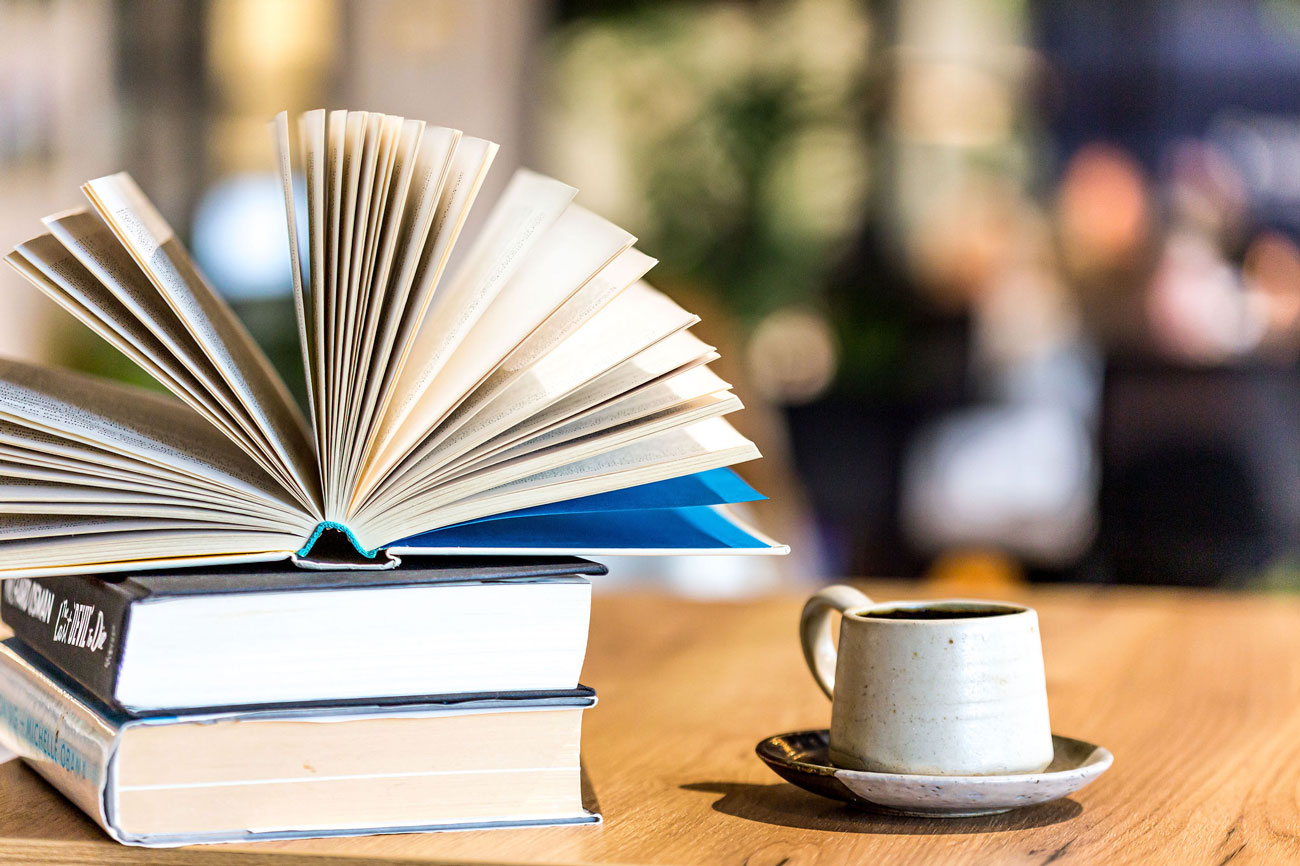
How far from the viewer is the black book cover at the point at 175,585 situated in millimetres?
435

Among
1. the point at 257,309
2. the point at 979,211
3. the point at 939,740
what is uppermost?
the point at 979,211

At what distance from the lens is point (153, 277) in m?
0.44

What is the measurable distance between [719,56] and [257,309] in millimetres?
1609

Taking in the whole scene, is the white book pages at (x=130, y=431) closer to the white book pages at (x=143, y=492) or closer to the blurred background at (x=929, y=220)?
the white book pages at (x=143, y=492)

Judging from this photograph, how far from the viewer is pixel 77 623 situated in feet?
1.57

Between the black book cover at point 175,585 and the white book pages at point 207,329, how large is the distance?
30 millimetres

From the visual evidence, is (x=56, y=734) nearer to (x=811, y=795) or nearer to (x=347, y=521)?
(x=347, y=521)

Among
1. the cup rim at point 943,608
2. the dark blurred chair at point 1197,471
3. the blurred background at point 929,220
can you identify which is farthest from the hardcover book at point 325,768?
the dark blurred chair at point 1197,471

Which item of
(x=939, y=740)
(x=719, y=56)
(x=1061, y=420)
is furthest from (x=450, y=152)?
(x=719, y=56)

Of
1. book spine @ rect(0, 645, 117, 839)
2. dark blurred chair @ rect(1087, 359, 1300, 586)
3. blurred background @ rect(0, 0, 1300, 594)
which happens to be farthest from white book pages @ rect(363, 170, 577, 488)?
dark blurred chair @ rect(1087, 359, 1300, 586)

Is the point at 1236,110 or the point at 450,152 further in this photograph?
the point at 1236,110

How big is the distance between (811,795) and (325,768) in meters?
0.18

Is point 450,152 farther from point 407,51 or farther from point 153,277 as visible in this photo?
point 407,51

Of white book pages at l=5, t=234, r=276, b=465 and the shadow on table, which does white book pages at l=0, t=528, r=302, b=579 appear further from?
the shadow on table
